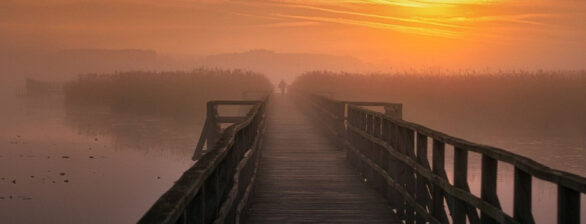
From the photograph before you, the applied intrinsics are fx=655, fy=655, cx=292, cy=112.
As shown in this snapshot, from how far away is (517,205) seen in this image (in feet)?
15.0

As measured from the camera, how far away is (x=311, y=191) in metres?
10.4

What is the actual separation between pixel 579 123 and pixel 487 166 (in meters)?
29.0

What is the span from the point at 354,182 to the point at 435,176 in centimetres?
471

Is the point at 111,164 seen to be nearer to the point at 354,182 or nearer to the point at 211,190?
the point at 354,182

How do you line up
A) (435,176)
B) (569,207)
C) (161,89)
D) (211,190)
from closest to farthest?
1. (569,207)
2. (211,190)
3. (435,176)
4. (161,89)

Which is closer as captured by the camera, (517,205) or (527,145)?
(517,205)

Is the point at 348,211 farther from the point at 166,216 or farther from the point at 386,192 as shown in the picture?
the point at 166,216

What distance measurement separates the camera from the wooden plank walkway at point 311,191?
8.53 meters

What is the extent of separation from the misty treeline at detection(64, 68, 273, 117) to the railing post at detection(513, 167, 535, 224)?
35.8 m

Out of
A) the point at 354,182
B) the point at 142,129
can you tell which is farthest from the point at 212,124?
the point at 142,129

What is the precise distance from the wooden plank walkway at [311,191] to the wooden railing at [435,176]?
0.34m

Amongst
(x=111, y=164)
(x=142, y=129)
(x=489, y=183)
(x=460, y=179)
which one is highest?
(x=489, y=183)

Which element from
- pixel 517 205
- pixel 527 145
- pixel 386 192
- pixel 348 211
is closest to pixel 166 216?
pixel 517 205

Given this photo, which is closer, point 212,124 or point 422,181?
point 422,181
